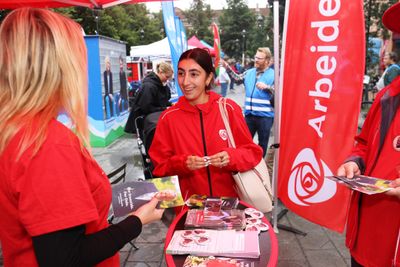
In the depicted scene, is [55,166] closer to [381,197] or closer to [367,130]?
[381,197]

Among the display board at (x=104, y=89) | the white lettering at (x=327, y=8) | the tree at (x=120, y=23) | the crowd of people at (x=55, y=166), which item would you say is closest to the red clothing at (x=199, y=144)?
the crowd of people at (x=55, y=166)

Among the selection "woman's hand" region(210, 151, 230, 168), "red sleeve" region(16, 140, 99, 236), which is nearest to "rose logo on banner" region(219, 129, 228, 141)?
"woman's hand" region(210, 151, 230, 168)

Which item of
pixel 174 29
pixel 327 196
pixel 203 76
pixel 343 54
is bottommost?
pixel 327 196

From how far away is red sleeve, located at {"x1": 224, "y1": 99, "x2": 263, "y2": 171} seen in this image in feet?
6.81

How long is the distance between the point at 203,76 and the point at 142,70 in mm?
17224

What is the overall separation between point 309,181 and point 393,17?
1.50m

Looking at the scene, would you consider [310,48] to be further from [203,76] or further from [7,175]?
[7,175]

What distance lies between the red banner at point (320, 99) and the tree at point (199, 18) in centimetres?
5370

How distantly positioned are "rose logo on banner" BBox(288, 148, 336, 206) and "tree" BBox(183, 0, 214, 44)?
2121 inches

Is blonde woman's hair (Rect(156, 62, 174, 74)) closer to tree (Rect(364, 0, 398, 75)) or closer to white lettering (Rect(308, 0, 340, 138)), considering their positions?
white lettering (Rect(308, 0, 340, 138))

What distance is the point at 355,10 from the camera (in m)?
2.35

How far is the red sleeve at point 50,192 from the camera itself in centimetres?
89

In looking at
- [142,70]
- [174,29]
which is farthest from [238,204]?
[142,70]

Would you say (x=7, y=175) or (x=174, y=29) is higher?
(x=174, y=29)
